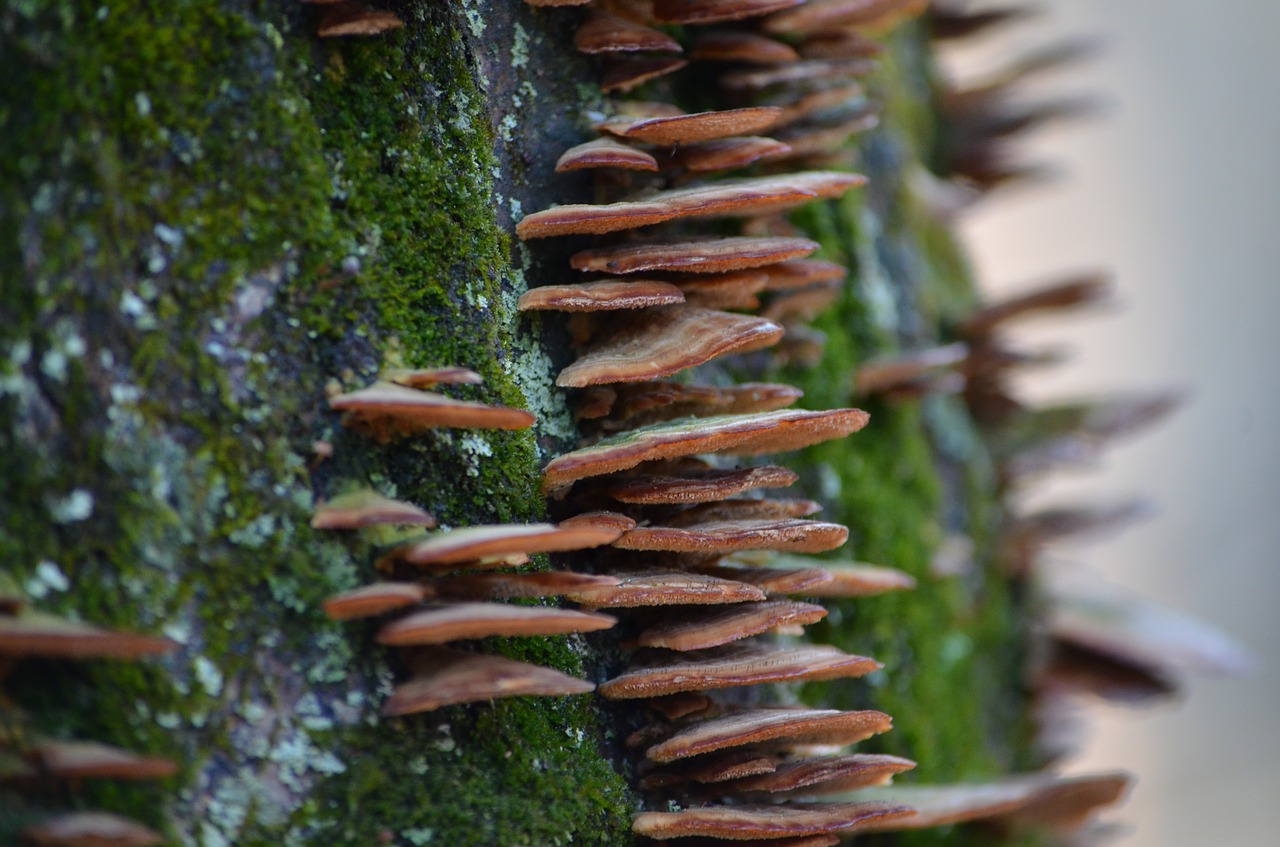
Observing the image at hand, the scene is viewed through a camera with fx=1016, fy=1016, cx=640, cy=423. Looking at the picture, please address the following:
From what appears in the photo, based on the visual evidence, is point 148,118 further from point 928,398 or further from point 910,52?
point 910,52

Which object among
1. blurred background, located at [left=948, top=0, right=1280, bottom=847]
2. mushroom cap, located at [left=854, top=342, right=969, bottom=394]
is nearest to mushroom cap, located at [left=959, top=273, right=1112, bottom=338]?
mushroom cap, located at [left=854, top=342, right=969, bottom=394]

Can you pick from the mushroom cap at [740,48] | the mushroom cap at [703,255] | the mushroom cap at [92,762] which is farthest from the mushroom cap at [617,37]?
the mushroom cap at [92,762]

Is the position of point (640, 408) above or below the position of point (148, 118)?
below

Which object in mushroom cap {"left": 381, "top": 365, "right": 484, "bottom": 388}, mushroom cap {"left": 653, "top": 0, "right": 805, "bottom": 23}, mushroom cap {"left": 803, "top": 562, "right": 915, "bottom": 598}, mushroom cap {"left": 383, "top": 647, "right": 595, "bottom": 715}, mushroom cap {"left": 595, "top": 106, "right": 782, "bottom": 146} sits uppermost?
mushroom cap {"left": 653, "top": 0, "right": 805, "bottom": 23}

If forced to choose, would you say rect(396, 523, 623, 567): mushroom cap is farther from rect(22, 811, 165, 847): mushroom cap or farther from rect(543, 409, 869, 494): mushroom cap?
rect(22, 811, 165, 847): mushroom cap

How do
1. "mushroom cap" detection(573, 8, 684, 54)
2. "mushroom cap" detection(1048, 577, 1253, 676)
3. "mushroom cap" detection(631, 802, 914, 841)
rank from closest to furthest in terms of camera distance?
1. "mushroom cap" detection(631, 802, 914, 841)
2. "mushroom cap" detection(573, 8, 684, 54)
3. "mushroom cap" detection(1048, 577, 1253, 676)

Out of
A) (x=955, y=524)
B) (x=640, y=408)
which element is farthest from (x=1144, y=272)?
(x=640, y=408)

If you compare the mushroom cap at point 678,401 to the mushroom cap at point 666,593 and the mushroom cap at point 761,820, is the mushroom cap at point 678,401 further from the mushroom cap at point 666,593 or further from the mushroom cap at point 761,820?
the mushroom cap at point 761,820
